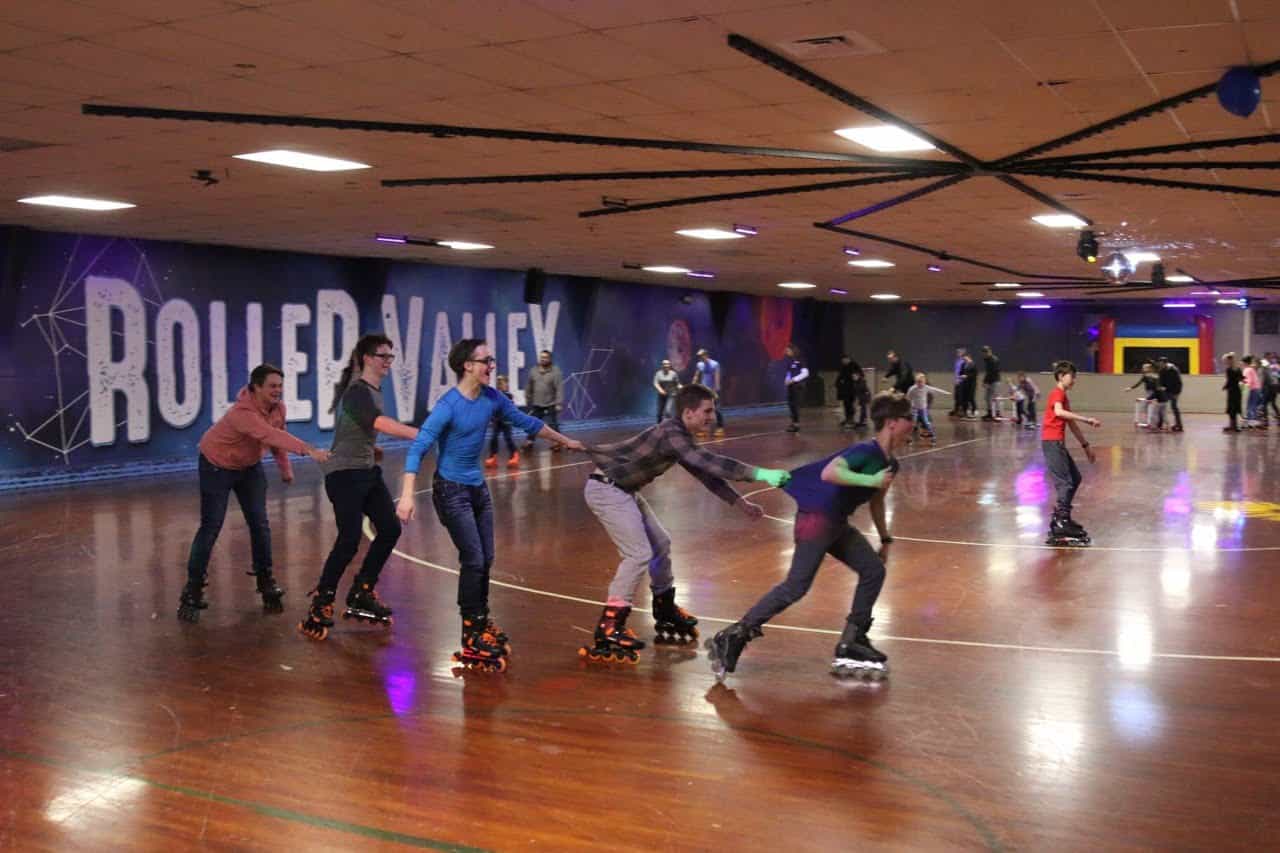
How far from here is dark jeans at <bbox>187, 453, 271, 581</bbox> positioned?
752 centimetres

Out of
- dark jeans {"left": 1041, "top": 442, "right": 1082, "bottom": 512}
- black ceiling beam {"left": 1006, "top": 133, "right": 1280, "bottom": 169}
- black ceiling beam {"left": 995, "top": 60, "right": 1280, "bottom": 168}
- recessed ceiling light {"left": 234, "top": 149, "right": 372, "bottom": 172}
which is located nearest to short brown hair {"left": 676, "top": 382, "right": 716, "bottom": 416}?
black ceiling beam {"left": 995, "top": 60, "right": 1280, "bottom": 168}

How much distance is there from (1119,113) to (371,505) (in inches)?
188

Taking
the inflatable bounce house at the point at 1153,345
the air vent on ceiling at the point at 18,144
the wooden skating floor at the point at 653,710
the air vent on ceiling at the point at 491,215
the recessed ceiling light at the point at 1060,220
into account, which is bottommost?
the wooden skating floor at the point at 653,710

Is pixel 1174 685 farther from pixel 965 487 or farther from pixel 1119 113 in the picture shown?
pixel 965 487

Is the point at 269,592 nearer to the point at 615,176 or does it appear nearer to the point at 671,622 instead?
the point at 671,622

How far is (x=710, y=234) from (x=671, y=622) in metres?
9.82

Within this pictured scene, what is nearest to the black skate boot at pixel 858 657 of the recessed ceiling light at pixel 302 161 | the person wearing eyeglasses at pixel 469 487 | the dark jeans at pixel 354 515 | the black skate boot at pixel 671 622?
the black skate boot at pixel 671 622

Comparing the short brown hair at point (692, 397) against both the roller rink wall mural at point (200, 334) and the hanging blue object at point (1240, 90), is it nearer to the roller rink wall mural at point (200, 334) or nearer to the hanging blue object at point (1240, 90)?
the hanging blue object at point (1240, 90)

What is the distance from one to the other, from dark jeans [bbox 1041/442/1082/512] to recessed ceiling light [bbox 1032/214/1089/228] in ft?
13.6

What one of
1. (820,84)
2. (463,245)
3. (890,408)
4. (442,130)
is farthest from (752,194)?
(463,245)

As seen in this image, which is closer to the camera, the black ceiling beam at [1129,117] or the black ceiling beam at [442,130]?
the black ceiling beam at [1129,117]

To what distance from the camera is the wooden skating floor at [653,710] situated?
14.0 feet

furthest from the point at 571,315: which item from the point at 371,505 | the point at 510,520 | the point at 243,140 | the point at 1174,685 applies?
the point at 1174,685

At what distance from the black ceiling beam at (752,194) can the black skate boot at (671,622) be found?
4081 millimetres
